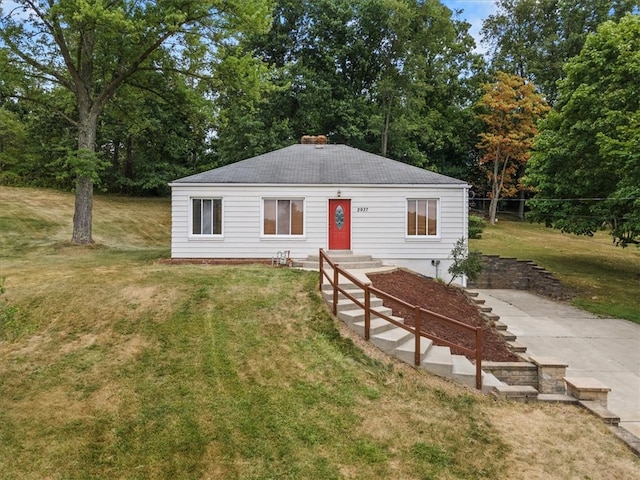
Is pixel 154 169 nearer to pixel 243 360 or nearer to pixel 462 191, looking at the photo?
pixel 462 191

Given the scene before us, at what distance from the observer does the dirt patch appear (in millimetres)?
8305

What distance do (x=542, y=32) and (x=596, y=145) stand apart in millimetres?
25866

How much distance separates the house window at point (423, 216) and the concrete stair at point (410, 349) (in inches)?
240

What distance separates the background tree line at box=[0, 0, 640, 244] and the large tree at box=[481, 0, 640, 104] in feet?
0.46

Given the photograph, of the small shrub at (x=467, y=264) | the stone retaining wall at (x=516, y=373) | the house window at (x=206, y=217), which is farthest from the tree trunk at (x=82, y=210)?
the stone retaining wall at (x=516, y=373)

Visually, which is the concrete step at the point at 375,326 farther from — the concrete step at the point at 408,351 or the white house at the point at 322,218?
the white house at the point at 322,218

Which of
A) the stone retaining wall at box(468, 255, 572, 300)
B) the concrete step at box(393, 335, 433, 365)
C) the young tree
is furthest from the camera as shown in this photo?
the young tree

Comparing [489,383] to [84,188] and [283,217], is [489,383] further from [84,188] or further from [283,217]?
[84,188]

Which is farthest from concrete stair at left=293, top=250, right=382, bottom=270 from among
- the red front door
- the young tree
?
the young tree

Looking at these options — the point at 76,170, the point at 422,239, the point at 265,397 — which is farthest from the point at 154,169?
the point at 265,397

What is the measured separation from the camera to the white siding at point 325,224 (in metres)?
14.0

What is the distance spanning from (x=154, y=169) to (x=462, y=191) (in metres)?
26.0

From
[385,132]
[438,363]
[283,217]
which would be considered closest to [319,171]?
[283,217]

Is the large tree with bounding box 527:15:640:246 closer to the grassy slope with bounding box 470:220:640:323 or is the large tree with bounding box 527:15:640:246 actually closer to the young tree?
the grassy slope with bounding box 470:220:640:323
